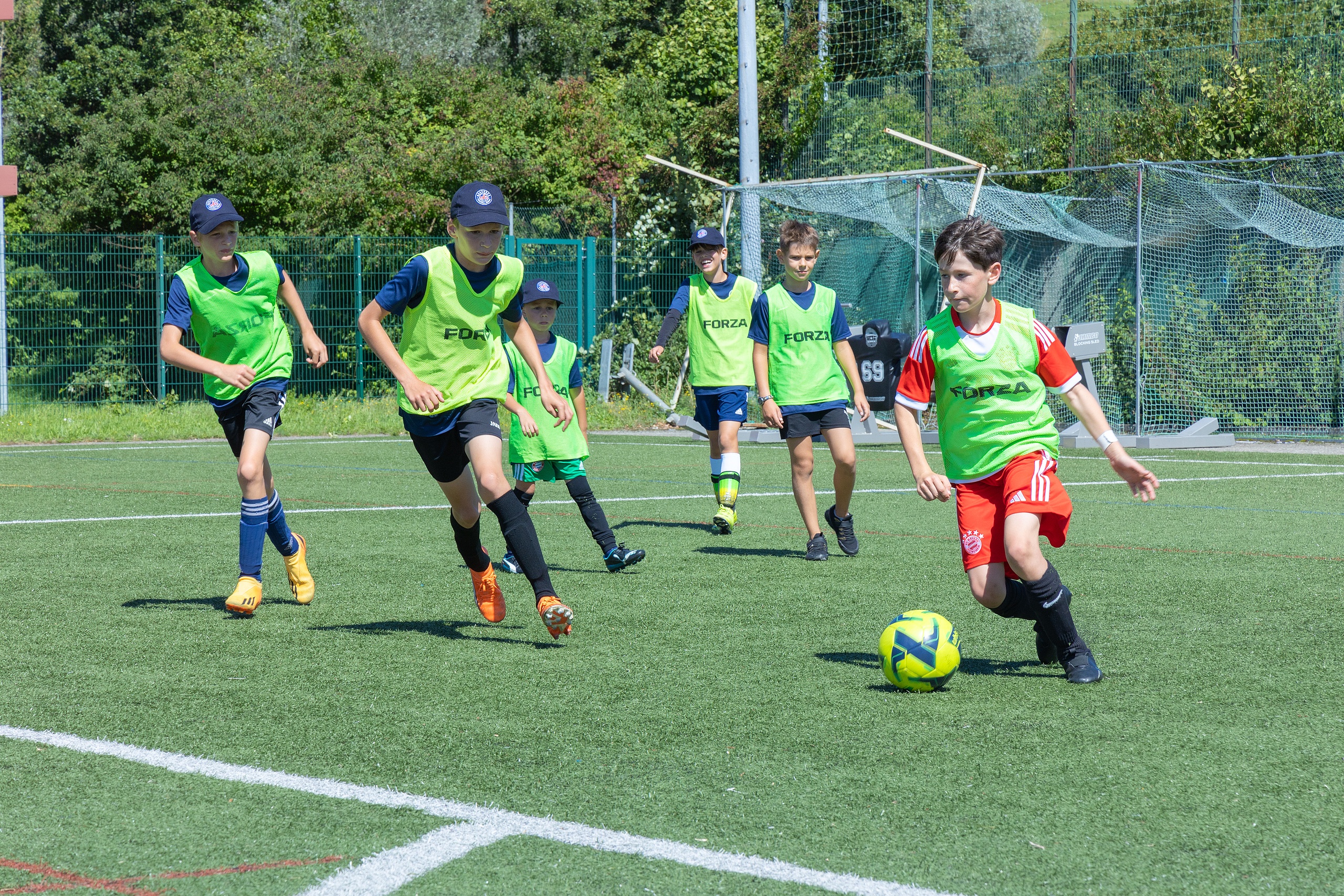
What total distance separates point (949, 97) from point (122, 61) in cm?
2048

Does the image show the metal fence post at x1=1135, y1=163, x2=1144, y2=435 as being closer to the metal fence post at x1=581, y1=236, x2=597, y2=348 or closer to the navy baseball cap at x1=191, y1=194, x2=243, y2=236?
the metal fence post at x1=581, y1=236, x2=597, y2=348

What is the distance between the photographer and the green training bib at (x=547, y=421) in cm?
805

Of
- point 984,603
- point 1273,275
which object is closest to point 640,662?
point 984,603

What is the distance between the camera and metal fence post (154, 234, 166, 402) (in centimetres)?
2034

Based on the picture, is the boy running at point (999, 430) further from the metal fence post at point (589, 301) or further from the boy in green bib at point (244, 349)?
the metal fence post at point (589, 301)

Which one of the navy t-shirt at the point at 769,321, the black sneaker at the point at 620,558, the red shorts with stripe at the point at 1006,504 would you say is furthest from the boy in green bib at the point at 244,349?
the red shorts with stripe at the point at 1006,504

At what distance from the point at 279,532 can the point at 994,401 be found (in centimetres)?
365

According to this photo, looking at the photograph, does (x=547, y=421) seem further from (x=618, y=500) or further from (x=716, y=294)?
(x=618, y=500)

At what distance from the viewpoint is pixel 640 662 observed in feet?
17.7

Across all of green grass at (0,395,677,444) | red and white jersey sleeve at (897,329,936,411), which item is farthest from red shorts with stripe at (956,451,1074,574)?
green grass at (0,395,677,444)

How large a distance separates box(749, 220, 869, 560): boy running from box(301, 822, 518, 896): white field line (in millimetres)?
5000

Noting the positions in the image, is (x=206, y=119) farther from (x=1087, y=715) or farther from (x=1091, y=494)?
(x=1087, y=715)

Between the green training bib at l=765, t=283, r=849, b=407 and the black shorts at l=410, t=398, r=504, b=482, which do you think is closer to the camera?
the black shorts at l=410, t=398, r=504, b=482

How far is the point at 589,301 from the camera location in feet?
73.2
